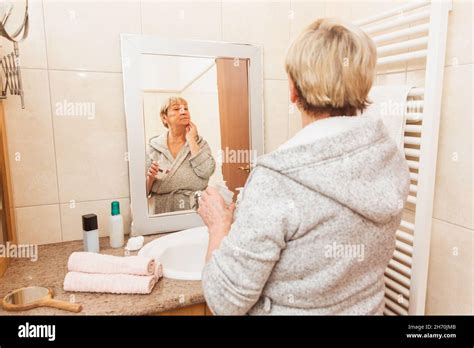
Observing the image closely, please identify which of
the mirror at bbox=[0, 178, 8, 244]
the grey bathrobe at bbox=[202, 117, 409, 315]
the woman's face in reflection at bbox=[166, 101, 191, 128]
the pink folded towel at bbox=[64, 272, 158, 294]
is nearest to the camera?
the grey bathrobe at bbox=[202, 117, 409, 315]

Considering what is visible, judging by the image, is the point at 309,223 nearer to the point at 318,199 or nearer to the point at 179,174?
the point at 318,199

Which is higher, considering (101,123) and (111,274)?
(101,123)

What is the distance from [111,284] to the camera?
93 centimetres

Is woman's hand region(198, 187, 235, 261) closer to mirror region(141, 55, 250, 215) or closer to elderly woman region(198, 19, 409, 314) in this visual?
elderly woman region(198, 19, 409, 314)

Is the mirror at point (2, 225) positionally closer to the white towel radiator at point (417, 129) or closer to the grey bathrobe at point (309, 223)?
the grey bathrobe at point (309, 223)

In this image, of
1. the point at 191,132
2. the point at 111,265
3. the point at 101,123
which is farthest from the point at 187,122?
the point at 111,265

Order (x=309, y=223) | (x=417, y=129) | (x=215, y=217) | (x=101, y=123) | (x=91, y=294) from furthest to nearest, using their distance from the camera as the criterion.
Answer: (x=101, y=123)
(x=417, y=129)
(x=91, y=294)
(x=215, y=217)
(x=309, y=223)

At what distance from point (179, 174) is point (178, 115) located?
0.22 meters

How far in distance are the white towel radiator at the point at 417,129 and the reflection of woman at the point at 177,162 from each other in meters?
0.69

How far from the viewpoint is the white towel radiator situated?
959 mm

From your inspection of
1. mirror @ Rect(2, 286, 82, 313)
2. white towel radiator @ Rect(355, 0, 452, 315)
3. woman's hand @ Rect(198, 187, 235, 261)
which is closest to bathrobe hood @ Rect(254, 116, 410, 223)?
woman's hand @ Rect(198, 187, 235, 261)

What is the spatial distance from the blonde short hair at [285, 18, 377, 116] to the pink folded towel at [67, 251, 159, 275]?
2.02 feet

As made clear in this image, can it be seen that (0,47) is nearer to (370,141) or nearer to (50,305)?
(50,305)

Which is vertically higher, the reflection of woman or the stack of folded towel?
the reflection of woman
